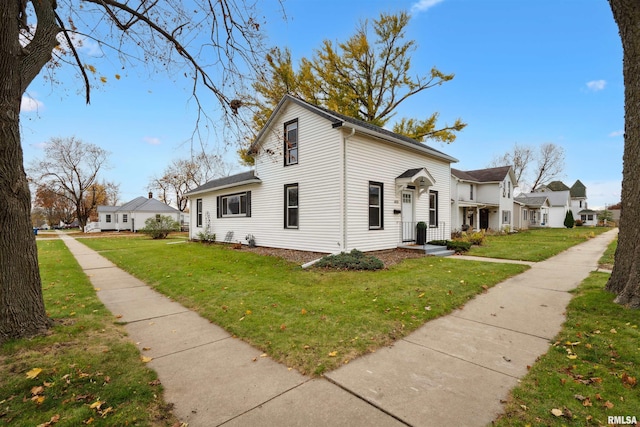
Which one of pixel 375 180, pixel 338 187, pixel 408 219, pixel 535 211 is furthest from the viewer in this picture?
pixel 535 211

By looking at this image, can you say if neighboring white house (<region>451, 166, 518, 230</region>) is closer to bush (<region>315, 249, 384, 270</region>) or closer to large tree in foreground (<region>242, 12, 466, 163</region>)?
large tree in foreground (<region>242, 12, 466, 163</region>)

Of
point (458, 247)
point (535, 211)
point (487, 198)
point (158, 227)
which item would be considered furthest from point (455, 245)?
point (535, 211)

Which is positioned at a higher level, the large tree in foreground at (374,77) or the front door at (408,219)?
the large tree in foreground at (374,77)

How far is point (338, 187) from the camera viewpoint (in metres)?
10.1

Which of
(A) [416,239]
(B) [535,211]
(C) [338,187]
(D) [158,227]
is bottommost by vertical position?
(A) [416,239]

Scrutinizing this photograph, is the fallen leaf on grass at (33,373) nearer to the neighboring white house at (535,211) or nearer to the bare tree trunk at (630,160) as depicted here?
the bare tree trunk at (630,160)

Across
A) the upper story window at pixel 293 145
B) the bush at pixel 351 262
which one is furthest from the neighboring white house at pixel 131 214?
the bush at pixel 351 262

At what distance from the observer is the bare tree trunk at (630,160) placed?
4652mm

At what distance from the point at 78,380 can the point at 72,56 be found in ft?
20.3

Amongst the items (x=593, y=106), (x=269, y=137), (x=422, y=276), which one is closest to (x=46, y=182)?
(x=269, y=137)

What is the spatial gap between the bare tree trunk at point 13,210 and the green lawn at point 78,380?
0.36m

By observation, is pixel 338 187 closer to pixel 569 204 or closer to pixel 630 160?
pixel 630 160

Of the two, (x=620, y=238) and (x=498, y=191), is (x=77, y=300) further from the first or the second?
(x=498, y=191)

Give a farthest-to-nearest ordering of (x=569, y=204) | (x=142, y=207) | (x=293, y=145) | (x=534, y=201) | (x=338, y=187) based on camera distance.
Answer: (x=569, y=204)
(x=142, y=207)
(x=534, y=201)
(x=293, y=145)
(x=338, y=187)
